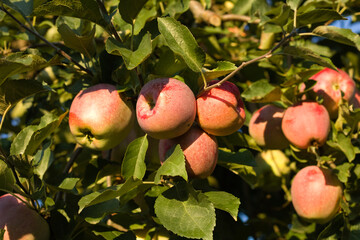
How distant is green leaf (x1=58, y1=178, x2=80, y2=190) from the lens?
45.7 inches

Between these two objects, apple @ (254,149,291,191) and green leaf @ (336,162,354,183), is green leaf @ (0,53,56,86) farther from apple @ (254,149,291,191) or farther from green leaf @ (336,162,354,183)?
apple @ (254,149,291,191)

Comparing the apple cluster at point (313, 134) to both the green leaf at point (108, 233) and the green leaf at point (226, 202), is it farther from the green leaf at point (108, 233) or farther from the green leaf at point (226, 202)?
the green leaf at point (108, 233)

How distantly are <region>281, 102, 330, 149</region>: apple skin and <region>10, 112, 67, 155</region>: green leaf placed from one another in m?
0.70

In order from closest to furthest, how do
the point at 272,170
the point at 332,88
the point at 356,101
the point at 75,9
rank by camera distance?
the point at 75,9, the point at 332,88, the point at 356,101, the point at 272,170

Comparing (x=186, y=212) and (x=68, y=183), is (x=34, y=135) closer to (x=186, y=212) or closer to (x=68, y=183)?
(x=68, y=183)

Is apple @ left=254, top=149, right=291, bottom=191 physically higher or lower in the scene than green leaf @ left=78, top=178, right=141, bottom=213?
lower

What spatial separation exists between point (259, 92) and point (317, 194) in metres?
0.37

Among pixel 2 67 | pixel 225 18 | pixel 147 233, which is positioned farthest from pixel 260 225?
pixel 2 67

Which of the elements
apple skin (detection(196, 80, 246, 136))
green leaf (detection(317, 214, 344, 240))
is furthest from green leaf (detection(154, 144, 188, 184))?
green leaf (detection(317, 214, 344, 240))

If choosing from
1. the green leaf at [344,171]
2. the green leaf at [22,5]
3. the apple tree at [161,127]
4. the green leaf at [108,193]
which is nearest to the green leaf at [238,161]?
the apple tree at [161,127]

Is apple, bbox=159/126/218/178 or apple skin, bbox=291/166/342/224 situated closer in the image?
apple, bbox=159/126/218/178

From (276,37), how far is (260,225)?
83 centimetres

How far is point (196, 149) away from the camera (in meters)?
1.04

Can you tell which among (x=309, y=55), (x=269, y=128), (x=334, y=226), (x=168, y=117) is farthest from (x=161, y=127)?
(x=334, y=226)
